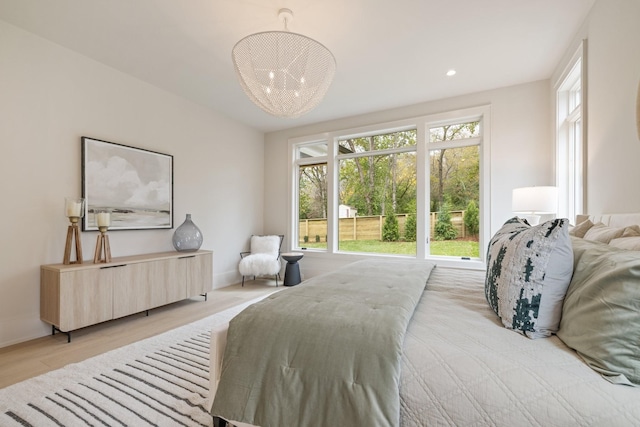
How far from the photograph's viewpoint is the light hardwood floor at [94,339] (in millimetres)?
2061

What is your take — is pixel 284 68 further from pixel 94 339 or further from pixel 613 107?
pixel 94 339

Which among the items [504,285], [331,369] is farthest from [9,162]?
→ [504,285]

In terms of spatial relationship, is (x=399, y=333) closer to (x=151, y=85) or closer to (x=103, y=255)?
(x=103, y=255)

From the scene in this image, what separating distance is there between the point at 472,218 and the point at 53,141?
4.82 metres

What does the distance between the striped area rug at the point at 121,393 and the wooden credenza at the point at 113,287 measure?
0.62 meters

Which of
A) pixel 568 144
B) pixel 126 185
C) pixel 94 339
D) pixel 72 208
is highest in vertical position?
pixel 568 144

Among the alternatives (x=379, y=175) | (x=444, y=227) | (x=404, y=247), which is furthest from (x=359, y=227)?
(x=444, y=227)

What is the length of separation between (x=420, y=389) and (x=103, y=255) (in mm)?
3291

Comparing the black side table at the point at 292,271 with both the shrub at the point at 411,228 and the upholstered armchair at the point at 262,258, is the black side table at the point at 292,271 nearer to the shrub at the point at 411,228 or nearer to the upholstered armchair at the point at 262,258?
the upholstered armchair at the point at 262,258

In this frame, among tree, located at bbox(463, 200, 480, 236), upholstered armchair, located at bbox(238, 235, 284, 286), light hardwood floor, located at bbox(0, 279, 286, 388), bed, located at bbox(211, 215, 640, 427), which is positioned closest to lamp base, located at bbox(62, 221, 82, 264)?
light hardwood floor, located at bbox(0, 279, 286, 388)

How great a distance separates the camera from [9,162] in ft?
8.01

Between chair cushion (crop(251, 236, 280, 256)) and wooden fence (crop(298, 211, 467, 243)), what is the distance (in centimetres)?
52

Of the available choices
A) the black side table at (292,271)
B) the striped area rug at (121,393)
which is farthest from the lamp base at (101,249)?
the black side table at (292,271)

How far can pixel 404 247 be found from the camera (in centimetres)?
429
